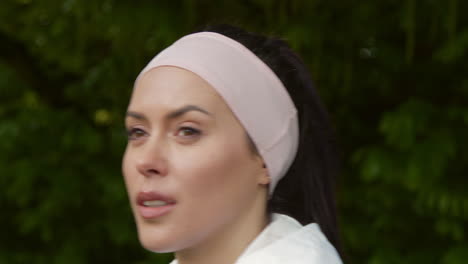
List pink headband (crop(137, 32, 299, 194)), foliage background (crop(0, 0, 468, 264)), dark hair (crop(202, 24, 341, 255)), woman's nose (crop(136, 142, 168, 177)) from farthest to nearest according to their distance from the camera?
foliage background (crop(0, 0, 468, 264)) → dark hair (crop(202, 24, 341, 255)) → pink headband (crop(137, 32, 299, 194)) → woman's nose (crop(136, 142, 168, 177))

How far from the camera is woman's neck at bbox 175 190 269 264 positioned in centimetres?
169

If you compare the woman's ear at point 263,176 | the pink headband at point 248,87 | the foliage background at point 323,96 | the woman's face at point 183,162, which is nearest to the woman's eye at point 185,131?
the woman's face at point 183,162

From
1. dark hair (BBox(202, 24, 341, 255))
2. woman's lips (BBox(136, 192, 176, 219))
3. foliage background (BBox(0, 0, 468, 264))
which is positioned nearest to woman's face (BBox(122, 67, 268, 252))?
woman's lips (BBox(136, 192, 176, 219))

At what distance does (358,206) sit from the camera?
12.2 ft

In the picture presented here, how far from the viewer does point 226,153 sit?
1.63 m

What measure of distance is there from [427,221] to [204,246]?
7.09 feet

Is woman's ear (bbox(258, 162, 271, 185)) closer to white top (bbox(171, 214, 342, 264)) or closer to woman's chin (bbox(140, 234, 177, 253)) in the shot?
white top (bbox(171, 214, 342, 264))

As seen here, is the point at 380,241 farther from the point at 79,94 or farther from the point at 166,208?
the point at 166,208

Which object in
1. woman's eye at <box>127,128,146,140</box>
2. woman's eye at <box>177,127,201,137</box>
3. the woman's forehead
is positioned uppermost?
the woman's forehead

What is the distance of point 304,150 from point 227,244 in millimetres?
320

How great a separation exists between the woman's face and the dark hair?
21 cm

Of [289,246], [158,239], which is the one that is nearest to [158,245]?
[158,239]

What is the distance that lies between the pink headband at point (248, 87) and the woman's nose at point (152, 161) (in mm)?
190

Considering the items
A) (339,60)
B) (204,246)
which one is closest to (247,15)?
(339,60)
